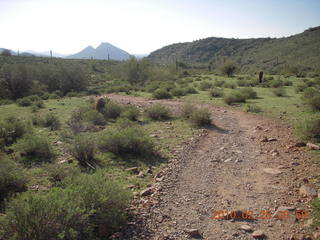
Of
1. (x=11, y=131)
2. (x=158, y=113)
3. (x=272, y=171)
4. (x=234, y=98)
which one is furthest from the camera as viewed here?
(x=234, y=98)

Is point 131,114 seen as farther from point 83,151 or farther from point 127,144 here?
point 83,151

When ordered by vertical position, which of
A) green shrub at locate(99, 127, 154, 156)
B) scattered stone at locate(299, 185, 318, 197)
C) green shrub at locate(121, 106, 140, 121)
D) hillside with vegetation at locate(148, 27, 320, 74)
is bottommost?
scattered stone at locate(299, 185, 318, 197)

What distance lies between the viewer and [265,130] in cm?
992

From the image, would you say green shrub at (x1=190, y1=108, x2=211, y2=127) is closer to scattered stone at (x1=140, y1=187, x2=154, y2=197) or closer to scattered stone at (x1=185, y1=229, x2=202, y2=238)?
scattered stone at (x1=140, y1=187, x2=154, y2=197)

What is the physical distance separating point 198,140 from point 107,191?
5491 mm

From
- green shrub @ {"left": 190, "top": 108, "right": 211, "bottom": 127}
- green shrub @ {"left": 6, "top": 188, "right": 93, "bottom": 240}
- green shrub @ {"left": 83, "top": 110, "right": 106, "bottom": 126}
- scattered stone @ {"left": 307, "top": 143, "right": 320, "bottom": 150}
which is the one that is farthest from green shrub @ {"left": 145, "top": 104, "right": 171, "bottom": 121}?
green shrub @ {"left": 6, "top": 188, "right": 93, "bottom": 240}

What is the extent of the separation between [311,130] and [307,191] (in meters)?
3.70

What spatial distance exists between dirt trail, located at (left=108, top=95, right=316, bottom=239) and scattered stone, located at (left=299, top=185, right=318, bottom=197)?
11 centimetres

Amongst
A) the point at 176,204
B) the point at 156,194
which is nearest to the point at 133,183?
the point at 156,194

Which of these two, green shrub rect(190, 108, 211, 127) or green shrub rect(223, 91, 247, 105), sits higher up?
green shrub rect(223, 91, 247, 105)

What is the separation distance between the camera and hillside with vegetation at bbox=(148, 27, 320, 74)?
173 feet

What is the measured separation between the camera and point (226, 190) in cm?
542

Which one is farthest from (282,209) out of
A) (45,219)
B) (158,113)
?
(158,113)

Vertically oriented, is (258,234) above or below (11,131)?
below
